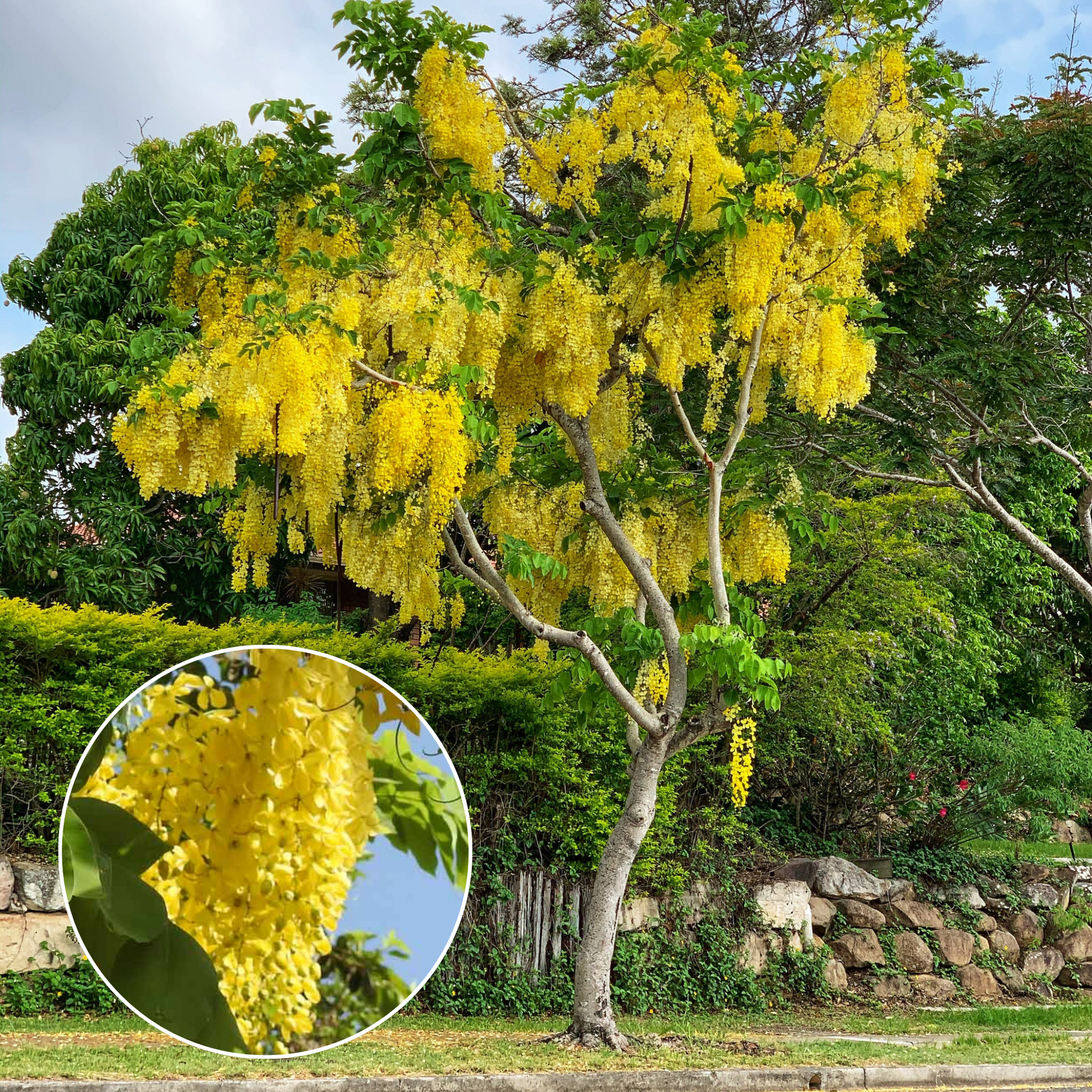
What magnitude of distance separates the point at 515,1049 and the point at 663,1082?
0.99 meters

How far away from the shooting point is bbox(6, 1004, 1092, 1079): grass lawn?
20.3ft

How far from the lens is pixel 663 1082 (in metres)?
6.61

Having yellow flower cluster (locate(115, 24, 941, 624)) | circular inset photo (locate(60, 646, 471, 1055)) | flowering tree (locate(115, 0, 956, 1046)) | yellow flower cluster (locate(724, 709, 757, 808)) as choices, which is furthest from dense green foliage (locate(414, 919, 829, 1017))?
circular inset photo (locate(60, 646, 471, 1055))

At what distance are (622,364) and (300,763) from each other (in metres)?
5.98

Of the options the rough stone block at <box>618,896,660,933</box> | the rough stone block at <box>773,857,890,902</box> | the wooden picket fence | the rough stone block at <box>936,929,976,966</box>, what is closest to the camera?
the wooden picket fence

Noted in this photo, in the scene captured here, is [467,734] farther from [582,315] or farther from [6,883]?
[582,315]

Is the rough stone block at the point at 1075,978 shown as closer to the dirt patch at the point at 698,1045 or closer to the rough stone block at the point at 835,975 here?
the rough stone block at the point at 835,975

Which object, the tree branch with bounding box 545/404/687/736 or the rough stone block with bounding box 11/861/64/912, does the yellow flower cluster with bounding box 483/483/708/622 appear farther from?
the rough stone block with bounding box 11/861/64/912

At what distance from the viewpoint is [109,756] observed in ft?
7.02

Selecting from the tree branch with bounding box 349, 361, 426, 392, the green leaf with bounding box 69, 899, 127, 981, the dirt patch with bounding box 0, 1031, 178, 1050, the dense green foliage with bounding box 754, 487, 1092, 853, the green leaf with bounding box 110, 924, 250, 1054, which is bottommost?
the dirt patch with bounding box 0, 1031, 178, 1050

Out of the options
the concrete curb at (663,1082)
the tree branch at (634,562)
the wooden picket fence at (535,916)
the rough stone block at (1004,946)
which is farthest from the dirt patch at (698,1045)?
the rough stone block at (1004,946)

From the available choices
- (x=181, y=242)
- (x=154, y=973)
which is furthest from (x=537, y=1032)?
(x=154, y=973)

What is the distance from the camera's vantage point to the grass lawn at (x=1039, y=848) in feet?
44.8

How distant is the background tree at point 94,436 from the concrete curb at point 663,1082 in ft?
22.3
